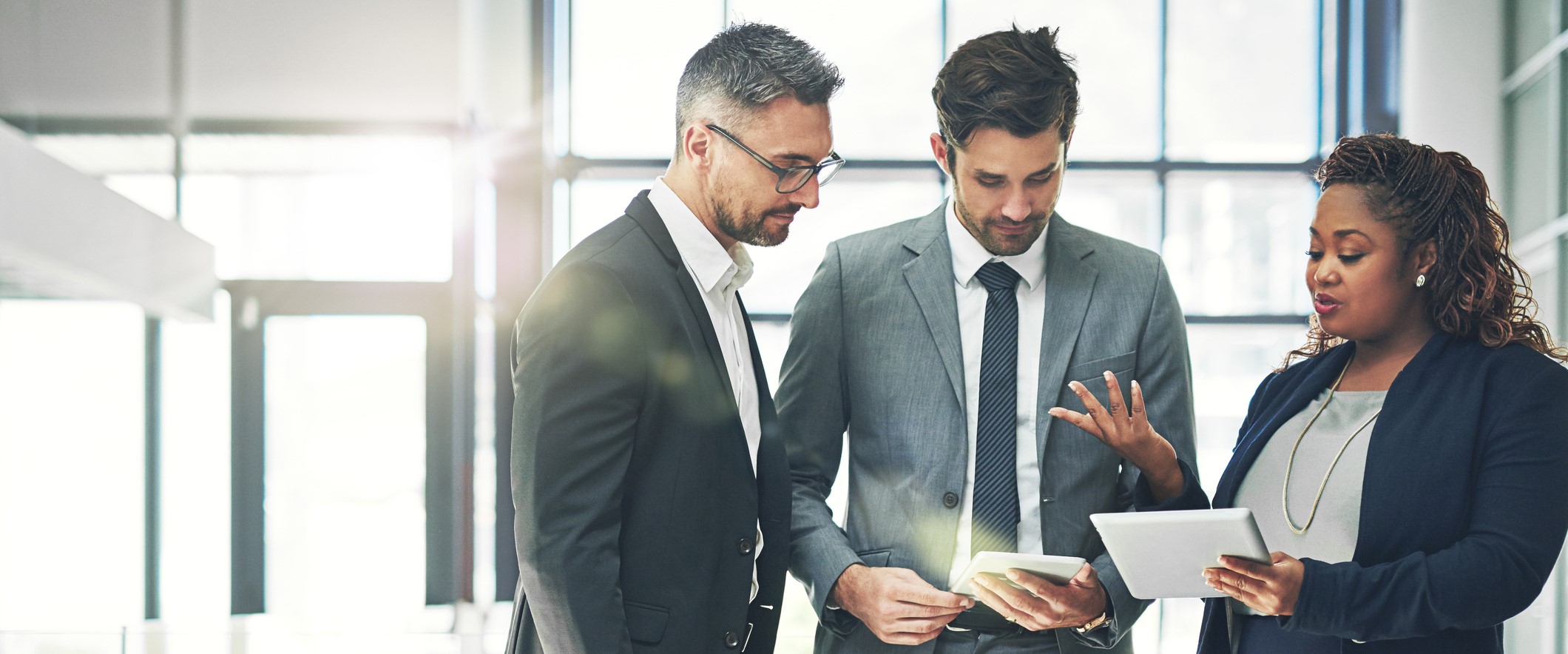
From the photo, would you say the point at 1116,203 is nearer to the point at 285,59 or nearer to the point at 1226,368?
Result: the point at 1226,368

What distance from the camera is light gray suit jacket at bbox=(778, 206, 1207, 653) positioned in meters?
1.68

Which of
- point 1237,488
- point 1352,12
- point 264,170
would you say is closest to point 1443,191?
point 1237,488

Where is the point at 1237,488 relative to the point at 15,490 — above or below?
above

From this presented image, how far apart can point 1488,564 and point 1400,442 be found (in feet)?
0.60

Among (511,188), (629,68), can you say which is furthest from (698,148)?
(629,68)

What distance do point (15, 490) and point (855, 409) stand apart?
2265 mm

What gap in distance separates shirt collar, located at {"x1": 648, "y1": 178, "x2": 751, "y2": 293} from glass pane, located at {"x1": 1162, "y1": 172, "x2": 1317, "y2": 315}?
343 centimetres

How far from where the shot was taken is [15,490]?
258cm

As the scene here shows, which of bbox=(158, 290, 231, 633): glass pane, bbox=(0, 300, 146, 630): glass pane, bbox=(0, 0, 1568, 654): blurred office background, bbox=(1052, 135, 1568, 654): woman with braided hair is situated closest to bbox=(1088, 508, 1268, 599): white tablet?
bbox=(1052, 135, 1568, 654): woman with braided hair

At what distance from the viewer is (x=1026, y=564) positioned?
1414mm

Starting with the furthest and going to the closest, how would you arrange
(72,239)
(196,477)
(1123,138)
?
(1123,138) < (196,477) < (72,239)

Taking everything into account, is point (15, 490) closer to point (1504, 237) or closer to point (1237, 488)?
point (1237, 488)

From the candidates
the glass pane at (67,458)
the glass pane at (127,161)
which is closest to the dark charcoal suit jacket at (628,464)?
the glass pane at (67,458)

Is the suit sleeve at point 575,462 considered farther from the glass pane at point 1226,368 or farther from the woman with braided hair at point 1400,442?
the glass pane at point 1226,368
